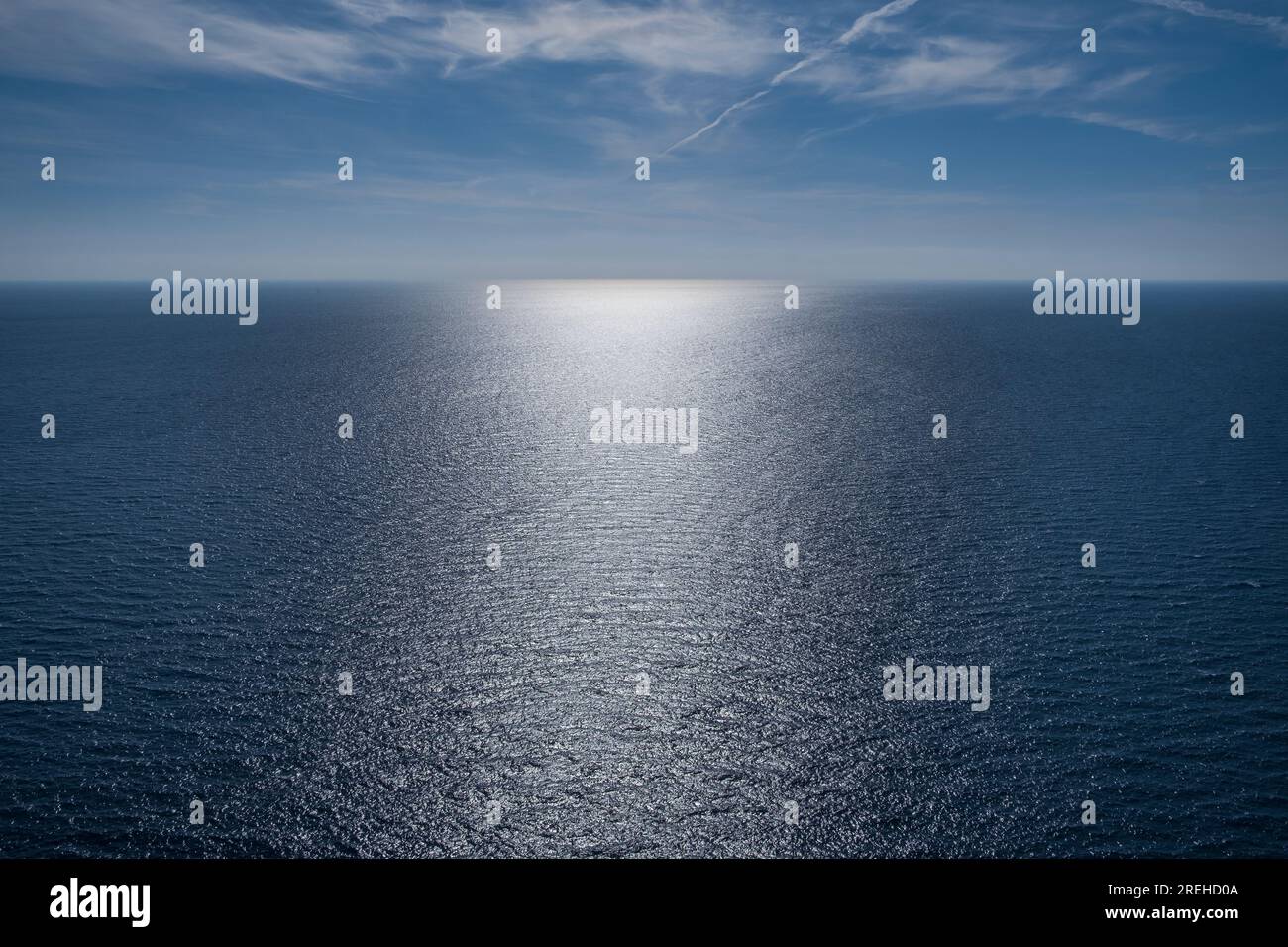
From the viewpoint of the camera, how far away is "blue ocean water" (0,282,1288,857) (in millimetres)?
48812

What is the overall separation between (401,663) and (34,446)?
91.7 metres

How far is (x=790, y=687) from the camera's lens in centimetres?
6150

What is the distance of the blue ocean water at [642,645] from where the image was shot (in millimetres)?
48812

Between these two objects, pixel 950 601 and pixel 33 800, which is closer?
pixel 33 800

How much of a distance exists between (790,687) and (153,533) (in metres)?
66.5

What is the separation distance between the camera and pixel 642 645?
68000 mm

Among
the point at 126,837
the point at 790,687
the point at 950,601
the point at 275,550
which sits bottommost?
the point at 126,837

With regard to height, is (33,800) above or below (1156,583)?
below

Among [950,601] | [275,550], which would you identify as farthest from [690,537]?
[275,550]

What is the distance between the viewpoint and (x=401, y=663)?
6450cm
